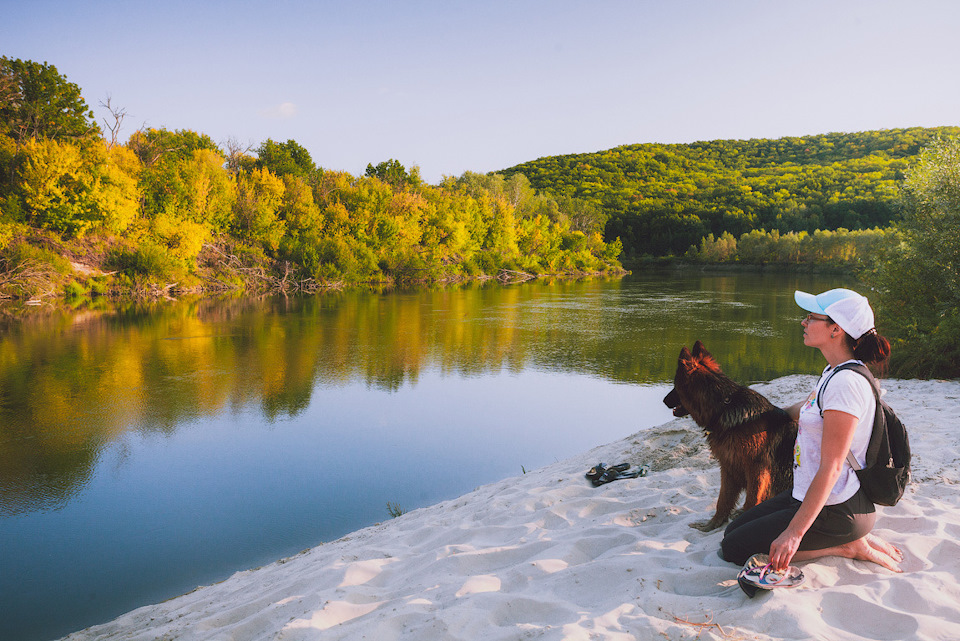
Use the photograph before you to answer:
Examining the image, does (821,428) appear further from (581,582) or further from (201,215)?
(201,215)

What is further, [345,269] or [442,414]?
[345,269]

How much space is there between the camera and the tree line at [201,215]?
89.9ft

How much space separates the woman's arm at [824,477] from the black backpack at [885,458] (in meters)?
0.13

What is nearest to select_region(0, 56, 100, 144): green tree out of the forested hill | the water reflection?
the water reflection

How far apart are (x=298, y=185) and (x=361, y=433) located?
40.5 meters

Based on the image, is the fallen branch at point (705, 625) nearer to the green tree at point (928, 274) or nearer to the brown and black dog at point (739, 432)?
the brown and black dog at point (739, 432)

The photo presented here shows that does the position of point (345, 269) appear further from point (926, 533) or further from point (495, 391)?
point (926, 533)

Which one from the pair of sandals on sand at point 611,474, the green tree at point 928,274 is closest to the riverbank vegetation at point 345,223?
the green tree at point 928,274

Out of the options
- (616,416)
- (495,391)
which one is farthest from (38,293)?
(616,416)

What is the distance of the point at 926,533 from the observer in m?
2.86

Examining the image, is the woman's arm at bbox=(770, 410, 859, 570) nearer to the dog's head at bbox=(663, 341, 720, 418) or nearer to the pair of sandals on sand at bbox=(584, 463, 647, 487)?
the dog's head at bbox=(663, 341, 720, 418)

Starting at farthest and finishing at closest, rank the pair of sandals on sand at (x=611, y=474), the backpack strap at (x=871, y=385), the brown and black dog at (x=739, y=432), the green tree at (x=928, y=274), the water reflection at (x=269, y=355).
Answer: the green tree at (x=928, y=274) → the water reflection at (x=269, y=355) → the pair of sandals on sand at (x=611, y=474) → the brown and black dog at (x=739, y=432) → the backpack strap at (x=871, y=385)

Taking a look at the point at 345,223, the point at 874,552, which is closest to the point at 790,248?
the point at 345,223

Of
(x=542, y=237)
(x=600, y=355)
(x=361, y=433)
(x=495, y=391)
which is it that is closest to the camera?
(x=361, y=433)
